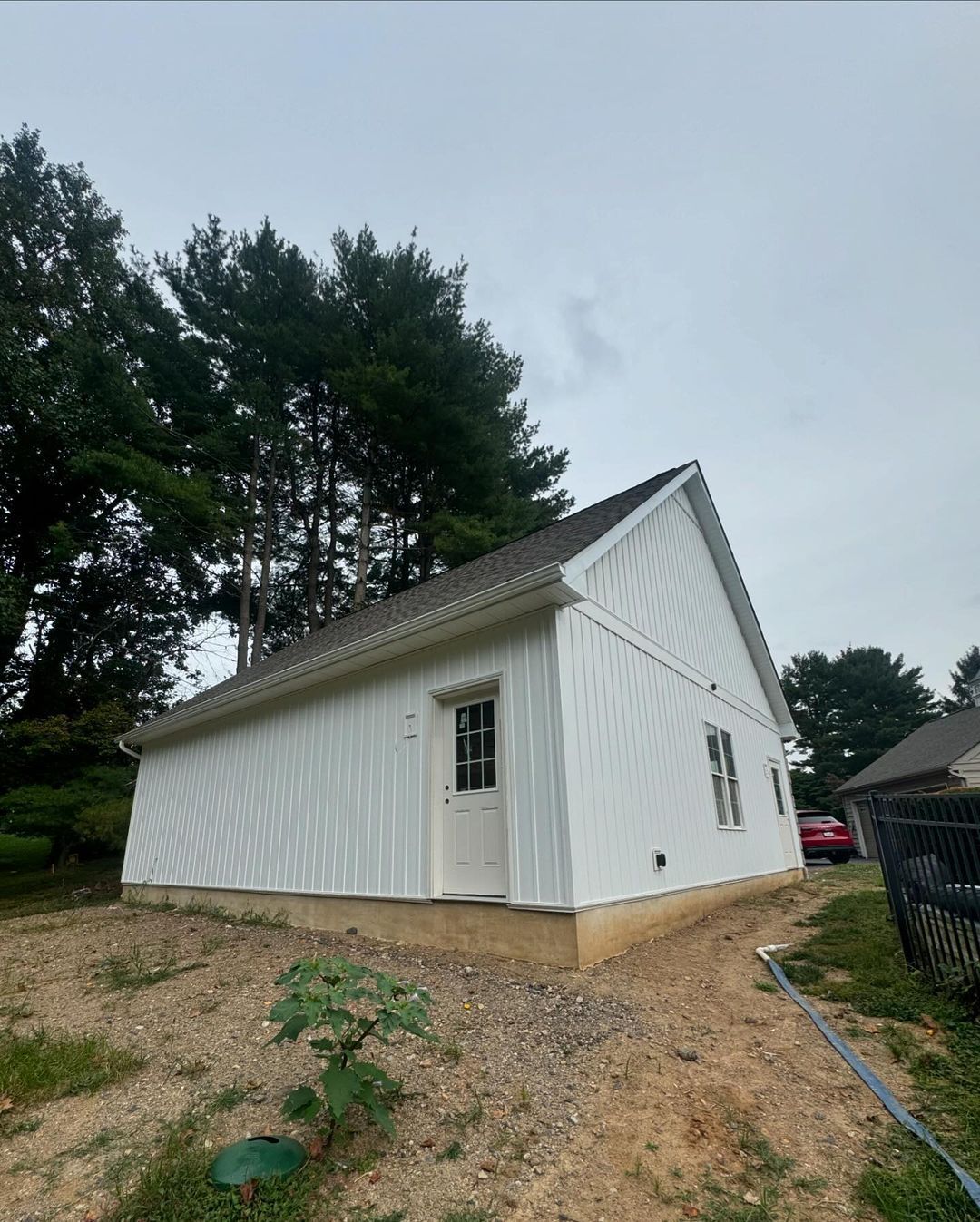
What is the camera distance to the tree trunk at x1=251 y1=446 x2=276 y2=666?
14.8 meters

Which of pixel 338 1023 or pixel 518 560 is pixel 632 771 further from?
pixel 338 1023

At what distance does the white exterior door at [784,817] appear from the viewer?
10405 mm

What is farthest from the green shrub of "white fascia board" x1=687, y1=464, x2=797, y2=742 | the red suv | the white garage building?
the red suv

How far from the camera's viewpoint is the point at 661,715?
665cm

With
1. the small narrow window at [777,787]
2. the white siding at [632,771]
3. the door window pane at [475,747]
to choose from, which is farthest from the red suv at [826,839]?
the door window pane at [475,747]

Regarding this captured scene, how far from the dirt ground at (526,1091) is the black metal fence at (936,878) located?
84cm

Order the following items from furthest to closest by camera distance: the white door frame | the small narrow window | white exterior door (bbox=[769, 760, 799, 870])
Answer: the small narrow window → white exterior door (bbox=[769, 760, 799, 870]) → the white door frame

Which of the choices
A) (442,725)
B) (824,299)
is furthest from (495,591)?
(824,299)

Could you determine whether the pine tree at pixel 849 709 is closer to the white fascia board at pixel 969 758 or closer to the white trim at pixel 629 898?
the white fascia board at pixel 969 758

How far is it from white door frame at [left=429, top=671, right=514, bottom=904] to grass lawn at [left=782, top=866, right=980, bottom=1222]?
237cm

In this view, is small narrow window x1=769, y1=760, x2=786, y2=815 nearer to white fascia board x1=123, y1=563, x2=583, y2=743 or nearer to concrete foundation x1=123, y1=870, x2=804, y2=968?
concrete foundation x1=123, y1=870, x2=804, y2=968

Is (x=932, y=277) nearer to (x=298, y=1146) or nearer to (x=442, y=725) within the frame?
(x=442, y=725)

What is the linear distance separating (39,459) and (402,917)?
647 inches

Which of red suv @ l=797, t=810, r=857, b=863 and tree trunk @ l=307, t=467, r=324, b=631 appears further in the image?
tree trunk @ l=307, t=467, r=324, b=631
